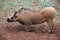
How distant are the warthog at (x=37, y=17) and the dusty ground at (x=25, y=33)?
1.01 feet

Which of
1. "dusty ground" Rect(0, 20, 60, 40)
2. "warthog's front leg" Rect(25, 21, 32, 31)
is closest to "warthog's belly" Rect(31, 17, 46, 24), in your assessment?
"warthog's front leg" Rect(25, 21, 32, 31)

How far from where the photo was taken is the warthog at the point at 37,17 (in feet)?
27.6

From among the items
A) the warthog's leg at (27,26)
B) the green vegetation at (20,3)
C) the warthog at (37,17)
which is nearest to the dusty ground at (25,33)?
the warthog's leg at (27,26)

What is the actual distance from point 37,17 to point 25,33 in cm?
75

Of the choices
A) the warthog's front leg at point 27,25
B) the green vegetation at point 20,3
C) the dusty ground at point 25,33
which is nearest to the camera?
the dusty ground at point 25,33

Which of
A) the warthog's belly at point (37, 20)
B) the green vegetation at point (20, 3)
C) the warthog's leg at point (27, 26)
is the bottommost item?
the green vegetation at point (20, 3)

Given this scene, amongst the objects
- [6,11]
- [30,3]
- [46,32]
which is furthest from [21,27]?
[30,3]

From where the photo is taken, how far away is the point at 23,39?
7551mm

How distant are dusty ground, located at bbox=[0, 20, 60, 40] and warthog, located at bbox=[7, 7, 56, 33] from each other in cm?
31

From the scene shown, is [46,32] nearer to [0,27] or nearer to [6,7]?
[0,27]

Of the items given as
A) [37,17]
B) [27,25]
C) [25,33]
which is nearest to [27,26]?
[27,25]

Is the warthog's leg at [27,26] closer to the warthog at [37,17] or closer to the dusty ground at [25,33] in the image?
the warthog at [37,17]

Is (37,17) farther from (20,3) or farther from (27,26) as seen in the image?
(20,3)

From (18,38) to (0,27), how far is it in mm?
1579
